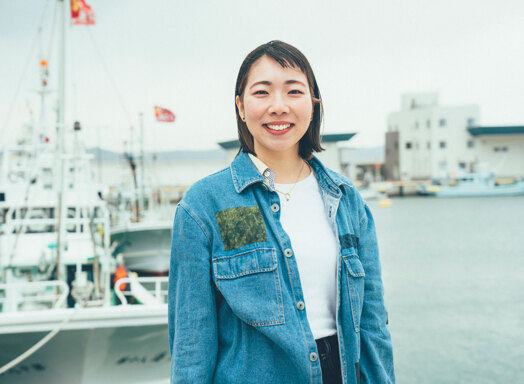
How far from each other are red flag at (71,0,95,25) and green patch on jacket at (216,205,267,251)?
7.31 metres

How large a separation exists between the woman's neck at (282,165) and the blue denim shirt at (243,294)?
103 millimetres

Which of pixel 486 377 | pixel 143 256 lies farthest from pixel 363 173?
pixel 486 377

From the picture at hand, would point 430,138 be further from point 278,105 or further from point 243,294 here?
point 243,294

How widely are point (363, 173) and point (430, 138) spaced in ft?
59.4

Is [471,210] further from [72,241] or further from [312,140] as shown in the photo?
[312,140]

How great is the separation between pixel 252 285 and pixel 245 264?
0.07 meters

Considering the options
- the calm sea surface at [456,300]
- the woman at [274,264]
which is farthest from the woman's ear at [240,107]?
the calm sea surface at [456,300]

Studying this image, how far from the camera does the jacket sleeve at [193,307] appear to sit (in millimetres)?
1321

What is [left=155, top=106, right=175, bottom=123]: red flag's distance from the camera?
16438 millimetres

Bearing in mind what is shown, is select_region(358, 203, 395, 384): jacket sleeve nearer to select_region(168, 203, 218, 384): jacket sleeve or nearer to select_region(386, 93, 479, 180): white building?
select_region(168, 203, 218, 384): jacket sleeve

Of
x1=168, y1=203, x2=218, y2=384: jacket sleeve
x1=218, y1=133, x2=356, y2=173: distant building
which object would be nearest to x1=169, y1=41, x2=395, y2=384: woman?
x1=168, y1=203, x2=218, y2=384: jacket sleeve

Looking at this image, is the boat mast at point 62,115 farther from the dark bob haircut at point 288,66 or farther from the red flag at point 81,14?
the dark bob haircut at point 288,66

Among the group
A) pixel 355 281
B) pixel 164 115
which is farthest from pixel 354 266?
pixel 164 115

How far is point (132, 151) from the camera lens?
1941 cm
